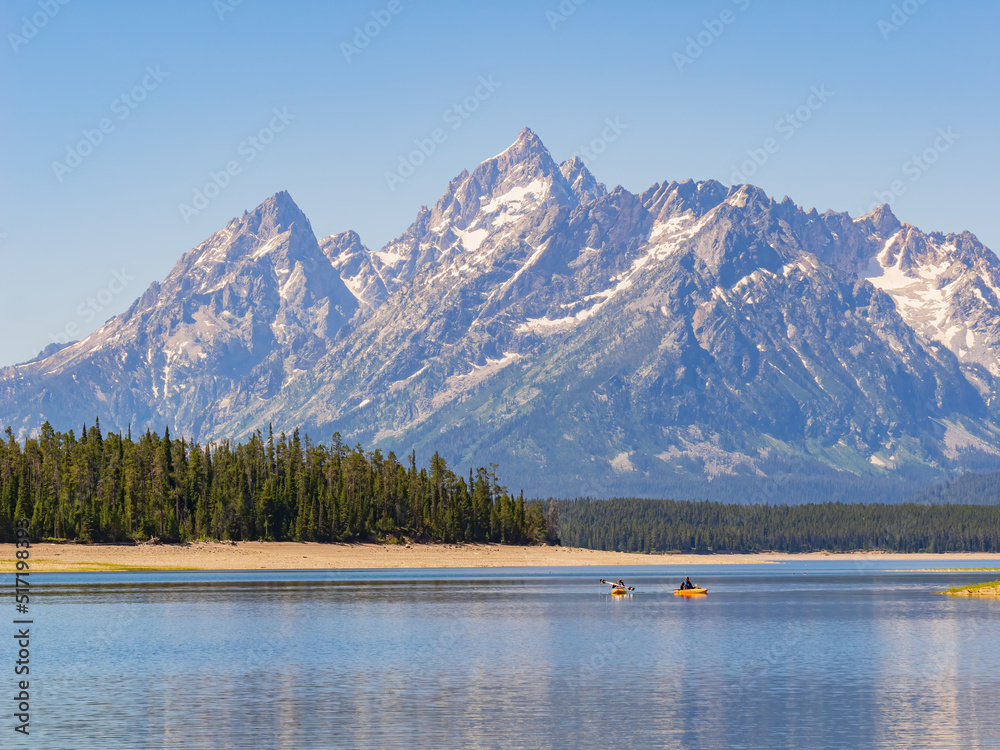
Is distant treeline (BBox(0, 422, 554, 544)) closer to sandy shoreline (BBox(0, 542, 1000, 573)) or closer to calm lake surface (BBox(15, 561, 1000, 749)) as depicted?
sandy shoreline (BBox(0, 542, 1000, 573))

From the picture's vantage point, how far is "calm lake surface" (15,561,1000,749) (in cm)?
4375

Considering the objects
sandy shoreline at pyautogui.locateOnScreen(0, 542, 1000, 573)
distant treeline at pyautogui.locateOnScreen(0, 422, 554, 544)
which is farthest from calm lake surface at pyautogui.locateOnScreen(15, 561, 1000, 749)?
distant treeline at pyautogui.locateOnScreen(0, 422, 554, 544)

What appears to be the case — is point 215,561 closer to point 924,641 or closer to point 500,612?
point 500,612

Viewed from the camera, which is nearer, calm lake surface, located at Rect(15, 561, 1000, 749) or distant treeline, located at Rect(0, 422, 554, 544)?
calm lake surface, located at Rect(15, 561, 1000, 749)

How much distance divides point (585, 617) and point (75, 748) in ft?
196

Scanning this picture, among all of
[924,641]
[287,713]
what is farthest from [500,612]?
[287,713]

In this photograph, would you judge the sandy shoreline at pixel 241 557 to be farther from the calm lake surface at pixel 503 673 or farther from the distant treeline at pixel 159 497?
the calm lake surface at pixel 503 673

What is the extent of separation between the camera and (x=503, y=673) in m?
60.5

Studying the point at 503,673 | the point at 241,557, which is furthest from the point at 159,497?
the point at 503,673

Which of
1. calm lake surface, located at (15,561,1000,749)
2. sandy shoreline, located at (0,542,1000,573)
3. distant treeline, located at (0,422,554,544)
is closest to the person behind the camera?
calm lake surface, located at (15,561,1000,749)

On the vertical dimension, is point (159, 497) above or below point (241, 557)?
above

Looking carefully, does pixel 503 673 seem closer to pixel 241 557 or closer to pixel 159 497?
pixel 241 557

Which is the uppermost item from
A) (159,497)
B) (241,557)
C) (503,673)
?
(159,497)

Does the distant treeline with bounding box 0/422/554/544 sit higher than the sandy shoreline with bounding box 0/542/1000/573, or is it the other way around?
the distant treeline with bounding box 0/422/554/544
